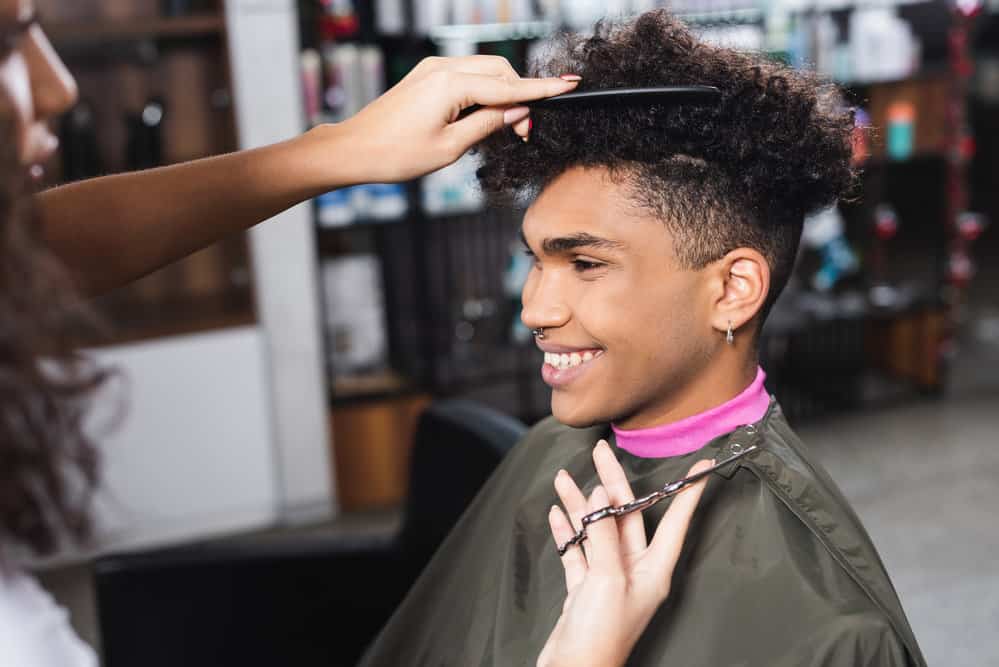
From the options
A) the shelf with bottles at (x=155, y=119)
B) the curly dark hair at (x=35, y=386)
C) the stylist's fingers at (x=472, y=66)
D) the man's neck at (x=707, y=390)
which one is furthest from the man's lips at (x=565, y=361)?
the shelf with bottles at (x=155, y=119)

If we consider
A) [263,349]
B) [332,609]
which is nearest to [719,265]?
[332,609]

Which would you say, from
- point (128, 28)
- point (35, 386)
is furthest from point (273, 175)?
point (128, 28)

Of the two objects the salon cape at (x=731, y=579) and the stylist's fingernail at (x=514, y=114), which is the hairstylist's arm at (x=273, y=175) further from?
the salon cape at (x=731, y=579)

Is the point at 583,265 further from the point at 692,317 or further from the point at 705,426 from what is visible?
the point at 705,426

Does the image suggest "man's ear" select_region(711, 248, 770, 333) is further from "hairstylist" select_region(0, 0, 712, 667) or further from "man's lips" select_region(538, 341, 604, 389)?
"hairstylist" select_region(0, 0, 712, 667)

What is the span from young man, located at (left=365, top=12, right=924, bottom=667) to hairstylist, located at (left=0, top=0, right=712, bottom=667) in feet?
0.35

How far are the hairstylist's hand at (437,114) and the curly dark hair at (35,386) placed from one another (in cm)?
52

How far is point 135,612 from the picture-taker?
5.28 feet

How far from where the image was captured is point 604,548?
0.88 m

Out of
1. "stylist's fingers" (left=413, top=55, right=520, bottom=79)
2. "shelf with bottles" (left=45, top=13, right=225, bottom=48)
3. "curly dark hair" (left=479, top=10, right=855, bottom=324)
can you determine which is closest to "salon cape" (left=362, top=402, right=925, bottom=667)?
"curly dark hair" (left=479, top=10, right=855, bottom=324)

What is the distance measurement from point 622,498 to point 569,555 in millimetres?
73

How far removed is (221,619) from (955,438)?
9.78ft

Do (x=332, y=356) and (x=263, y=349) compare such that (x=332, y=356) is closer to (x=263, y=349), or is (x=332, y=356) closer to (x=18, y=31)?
(x=263, y=349)

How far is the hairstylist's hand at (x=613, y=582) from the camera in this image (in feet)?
2.79
